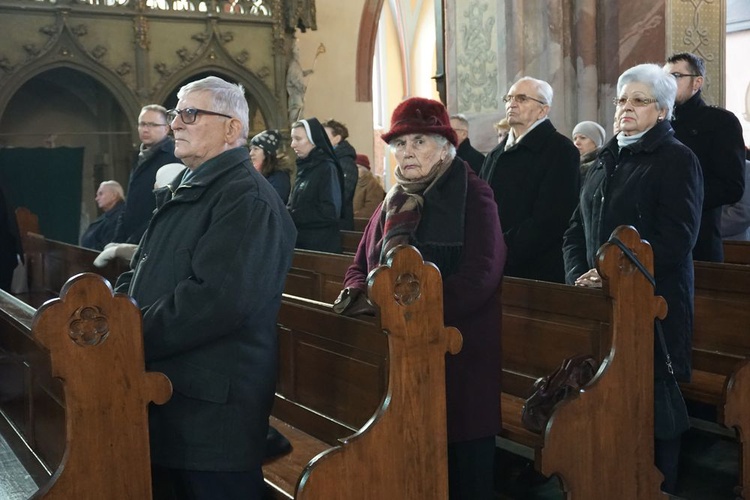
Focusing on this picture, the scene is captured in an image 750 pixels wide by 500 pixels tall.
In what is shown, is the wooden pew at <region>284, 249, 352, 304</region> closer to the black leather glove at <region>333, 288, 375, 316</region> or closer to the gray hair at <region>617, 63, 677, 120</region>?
the black leather glove at <region>333, 288, 375, 316</region>

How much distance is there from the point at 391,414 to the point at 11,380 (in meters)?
2.16

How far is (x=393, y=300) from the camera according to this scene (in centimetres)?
222

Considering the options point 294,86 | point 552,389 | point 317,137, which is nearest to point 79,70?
point 294,86

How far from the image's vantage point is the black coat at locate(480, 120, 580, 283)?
3.42 metres

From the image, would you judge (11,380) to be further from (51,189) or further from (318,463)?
(51,189)

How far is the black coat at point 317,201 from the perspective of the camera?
202 inches

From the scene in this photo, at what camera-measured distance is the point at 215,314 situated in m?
2.12

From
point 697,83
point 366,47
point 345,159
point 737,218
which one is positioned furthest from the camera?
point 366,47

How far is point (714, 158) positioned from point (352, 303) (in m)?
1.96

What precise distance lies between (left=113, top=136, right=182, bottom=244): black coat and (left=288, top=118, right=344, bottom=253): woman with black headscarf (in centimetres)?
76

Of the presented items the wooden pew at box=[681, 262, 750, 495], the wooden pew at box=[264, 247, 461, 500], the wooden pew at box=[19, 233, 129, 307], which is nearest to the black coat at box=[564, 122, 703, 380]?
the wooden pew at box=[681, 262, 750, 495]

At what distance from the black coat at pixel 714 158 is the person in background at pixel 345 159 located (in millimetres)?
2827

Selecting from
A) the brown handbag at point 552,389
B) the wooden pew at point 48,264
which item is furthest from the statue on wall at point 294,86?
the brown handbag at point 552,389

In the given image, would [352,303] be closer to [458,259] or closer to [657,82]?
[458,259]
